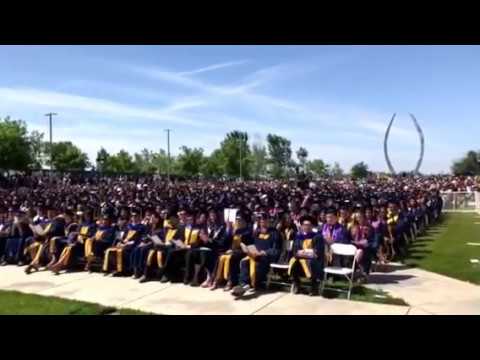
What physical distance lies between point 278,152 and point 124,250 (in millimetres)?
82070

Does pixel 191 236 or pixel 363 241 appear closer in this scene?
pixel 363 241

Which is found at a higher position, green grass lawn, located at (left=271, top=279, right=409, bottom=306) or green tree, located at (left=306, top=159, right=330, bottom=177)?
green tree, located at (left=306, top=159, right=330, bottom=177)

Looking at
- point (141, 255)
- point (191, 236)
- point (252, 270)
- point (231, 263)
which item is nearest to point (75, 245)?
point (141, 255)

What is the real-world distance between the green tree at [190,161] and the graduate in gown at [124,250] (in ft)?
234

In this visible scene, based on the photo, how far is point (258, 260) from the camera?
9.26 m

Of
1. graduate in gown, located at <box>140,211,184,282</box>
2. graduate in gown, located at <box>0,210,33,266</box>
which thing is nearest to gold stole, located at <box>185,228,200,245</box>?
graduate in gown, located at <box>140,211,184,282</box>

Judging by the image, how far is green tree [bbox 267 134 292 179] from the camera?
9150 cm

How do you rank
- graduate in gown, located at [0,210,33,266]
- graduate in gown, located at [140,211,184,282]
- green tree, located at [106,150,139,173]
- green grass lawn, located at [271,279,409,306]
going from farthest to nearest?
green tree, located at [106,150,139,173] → graduate in gown, located at [0,210,33,266] → graduate in gown, located at [140,211,184,282] → green grass lawn, located at [271,279,409,306]

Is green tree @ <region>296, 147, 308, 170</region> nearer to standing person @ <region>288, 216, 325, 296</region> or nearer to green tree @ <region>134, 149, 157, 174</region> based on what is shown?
green tree @ <region>134, 149, 157, 174</region>

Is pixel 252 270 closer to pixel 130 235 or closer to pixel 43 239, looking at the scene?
pixel 130 235

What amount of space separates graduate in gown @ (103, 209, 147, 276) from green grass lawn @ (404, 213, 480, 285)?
6.24m

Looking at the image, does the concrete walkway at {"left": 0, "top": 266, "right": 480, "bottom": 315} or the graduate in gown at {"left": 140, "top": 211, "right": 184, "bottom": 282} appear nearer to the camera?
the concrete walkway at {"left": 0, "top": 266, "right": 480, "bottom": 315}
